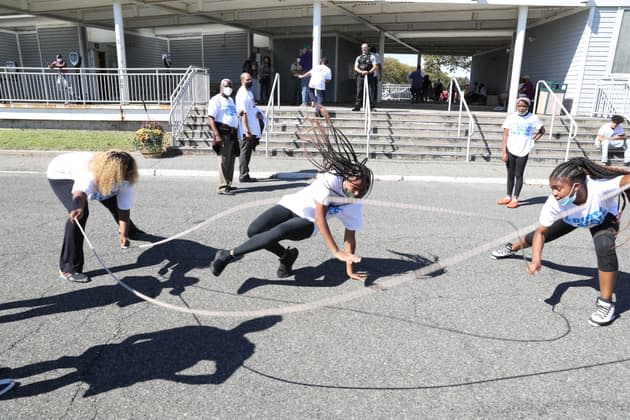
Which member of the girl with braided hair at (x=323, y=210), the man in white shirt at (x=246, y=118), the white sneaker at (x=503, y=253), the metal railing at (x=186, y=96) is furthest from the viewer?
the metal railing at (x=186, y=96)

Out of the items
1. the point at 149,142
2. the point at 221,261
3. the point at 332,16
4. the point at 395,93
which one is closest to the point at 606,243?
the point at 221,261

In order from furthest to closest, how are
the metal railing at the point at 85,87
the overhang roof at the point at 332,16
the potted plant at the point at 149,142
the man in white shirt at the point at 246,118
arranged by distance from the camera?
the overhang roof at the point at 332,16
the metal railing at the point at 85,87
the potted plant at the point at 149,142
the man in white shirt at the point at 246,118

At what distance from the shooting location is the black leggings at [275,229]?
3938mm

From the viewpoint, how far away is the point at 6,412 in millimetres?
2516

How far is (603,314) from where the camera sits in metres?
3.55

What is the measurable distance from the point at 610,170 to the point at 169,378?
12.0 ft

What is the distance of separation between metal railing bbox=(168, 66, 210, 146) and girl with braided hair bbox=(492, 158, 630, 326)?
10557 mm

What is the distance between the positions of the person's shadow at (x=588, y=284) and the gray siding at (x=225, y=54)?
62.5 ft

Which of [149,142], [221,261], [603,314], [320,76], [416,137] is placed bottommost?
[603,314]

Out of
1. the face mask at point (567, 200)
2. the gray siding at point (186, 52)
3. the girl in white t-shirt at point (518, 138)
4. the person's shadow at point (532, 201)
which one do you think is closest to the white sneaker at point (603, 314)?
the face mask at point (567, 200)

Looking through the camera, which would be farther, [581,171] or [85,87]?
[85,87]

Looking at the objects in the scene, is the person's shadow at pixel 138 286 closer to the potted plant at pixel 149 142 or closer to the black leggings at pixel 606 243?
the black leggings at pixel 606 243

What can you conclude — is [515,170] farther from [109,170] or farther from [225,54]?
[225,54]

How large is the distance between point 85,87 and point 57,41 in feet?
31.7
